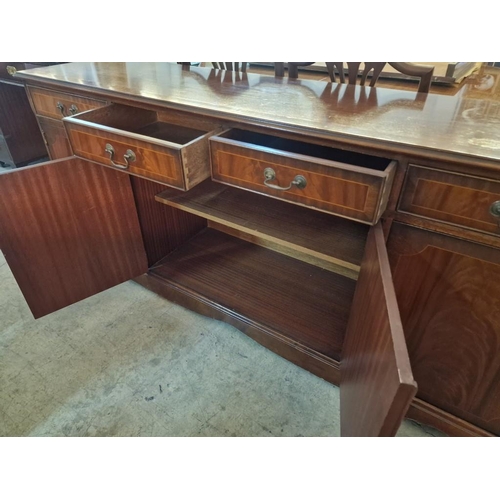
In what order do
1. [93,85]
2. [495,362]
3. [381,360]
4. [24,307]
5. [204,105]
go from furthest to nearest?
[24,307] < [93,85] < [204,105] < [495,362] < [381,360]

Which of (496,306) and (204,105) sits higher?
(204,105)

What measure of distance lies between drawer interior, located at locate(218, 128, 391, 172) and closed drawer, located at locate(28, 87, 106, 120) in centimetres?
45

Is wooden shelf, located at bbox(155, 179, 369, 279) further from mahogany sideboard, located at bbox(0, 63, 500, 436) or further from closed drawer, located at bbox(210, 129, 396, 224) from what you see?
closed drawer, located at bbox(210, 129, 396, 224)

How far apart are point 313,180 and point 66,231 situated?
778 mm

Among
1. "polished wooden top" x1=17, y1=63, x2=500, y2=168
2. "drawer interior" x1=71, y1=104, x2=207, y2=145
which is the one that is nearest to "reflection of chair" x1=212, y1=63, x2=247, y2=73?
"polished wooden top" x1=17, y1=63, x2=500, y2=168

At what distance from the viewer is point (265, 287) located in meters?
1.23

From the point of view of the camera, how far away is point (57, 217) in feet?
3.38

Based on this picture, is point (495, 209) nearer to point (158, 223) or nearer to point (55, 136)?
point (158, 223)

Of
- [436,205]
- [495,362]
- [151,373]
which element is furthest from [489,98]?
[151,373]

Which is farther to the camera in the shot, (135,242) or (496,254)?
(135,242)

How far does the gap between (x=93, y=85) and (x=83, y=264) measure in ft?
1.78

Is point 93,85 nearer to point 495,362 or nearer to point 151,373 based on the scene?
point 151,373

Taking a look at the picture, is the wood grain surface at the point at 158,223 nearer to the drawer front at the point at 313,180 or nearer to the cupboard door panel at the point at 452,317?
the drawer front at the point at 313,180

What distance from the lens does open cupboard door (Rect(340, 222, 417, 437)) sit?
0.40 m
